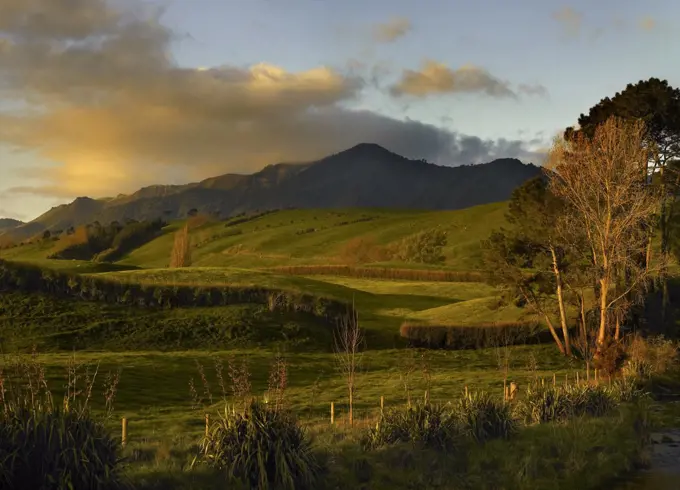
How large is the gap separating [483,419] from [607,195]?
24.4m

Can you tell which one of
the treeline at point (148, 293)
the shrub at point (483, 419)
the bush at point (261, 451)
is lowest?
the shrub at point (483, 419)

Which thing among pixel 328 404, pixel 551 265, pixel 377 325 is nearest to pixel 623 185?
pixel 551 265

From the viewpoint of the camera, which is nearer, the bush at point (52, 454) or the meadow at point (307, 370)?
the bush at point (52, 454)

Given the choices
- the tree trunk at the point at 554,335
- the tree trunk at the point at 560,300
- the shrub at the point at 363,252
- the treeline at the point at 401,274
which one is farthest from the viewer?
the shrub at the point at 363,252

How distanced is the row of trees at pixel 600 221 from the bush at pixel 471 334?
2259 mm

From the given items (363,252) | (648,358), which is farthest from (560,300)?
(363,252)

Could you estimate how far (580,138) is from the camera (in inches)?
1828

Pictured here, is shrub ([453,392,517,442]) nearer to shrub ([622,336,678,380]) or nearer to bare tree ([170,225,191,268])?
shrub ([622,336,678,380])

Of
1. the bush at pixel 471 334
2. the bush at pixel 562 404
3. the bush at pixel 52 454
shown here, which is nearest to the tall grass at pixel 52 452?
the bush at pixel 52 454

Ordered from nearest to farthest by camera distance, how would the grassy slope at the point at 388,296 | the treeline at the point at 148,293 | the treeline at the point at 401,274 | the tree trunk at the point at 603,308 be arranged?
the tree trunk at the point at 603,308 → the treeline at the point at 148,293 → the grassy slope at the point at 388,296 → the treeline at the point at 401,274

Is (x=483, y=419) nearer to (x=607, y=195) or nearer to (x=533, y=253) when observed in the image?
A: (x=607, y=195)

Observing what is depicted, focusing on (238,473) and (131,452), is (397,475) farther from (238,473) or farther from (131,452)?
(131,452)

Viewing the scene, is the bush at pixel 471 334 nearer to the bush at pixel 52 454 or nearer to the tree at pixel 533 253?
the tree at pixel 533 253

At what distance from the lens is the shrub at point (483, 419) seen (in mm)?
22469
